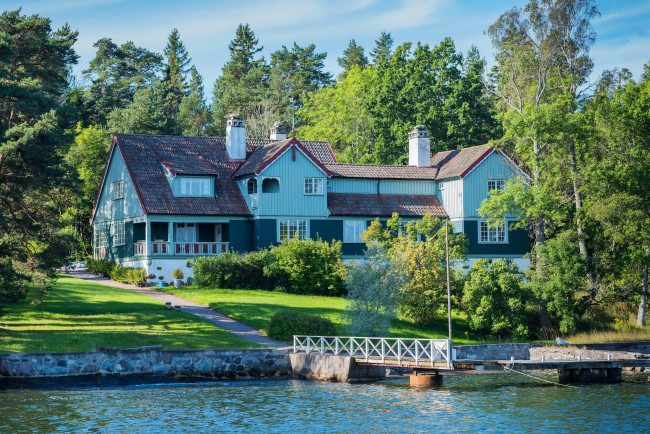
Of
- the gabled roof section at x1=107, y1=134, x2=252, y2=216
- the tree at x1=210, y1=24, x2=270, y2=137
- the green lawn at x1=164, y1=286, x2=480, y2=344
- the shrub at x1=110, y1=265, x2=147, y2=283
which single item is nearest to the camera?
the green lawn at x1=164, y1=286, x2=480, y2=344

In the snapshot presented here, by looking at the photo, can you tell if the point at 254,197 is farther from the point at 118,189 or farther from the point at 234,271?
the point at 118,189

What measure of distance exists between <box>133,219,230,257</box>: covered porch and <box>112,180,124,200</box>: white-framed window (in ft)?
9.87

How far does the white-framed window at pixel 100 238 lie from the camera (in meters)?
59.4

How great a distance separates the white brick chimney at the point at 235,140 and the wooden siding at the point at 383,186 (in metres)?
6.64

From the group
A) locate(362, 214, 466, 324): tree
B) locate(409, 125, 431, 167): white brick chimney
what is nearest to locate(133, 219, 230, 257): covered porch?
locate(362, 214, 466, 324): tree

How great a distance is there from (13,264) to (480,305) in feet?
76.2

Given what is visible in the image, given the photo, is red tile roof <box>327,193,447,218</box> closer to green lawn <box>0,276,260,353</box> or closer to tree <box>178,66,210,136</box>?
green lawn <box>0,276,260,353</box>

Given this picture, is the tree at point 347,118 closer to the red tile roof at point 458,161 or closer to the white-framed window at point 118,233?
the red tile roof at point 458,161

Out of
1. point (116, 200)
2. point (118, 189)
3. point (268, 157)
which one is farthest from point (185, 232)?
point (268, 157)

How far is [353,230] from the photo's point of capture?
2249 inches

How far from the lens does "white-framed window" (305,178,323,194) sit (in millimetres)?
56156

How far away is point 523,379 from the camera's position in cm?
3575

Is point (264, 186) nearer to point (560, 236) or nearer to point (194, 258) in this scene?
point (194, 258)

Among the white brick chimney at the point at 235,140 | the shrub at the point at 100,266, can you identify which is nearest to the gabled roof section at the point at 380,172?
the white brick chimney at the point at 235,140
